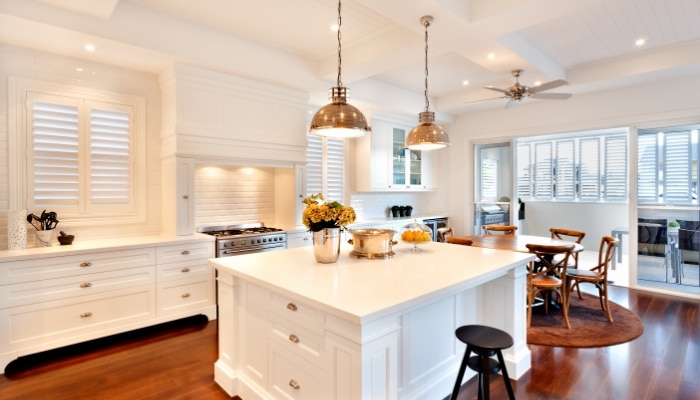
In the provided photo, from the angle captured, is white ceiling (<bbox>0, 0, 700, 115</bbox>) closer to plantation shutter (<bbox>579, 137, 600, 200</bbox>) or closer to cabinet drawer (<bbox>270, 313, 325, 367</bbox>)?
cabinet drawer (<bbox>270, 313, 325, 367</bbox>)

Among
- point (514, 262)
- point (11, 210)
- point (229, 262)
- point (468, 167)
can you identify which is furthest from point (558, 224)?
point (11, 210)

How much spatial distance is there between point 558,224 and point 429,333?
7.22 meters

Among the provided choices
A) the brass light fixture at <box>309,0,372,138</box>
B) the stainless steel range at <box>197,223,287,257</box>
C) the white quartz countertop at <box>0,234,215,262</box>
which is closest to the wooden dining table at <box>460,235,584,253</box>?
the stainless steel range at <box>197,223,287,257</box>

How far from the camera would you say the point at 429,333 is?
7.91ft

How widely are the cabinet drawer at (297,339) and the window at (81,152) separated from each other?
2687 millimetres

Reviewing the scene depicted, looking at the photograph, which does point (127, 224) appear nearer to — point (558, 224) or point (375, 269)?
point (375, 269)

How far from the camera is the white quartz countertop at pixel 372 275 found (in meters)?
1.71

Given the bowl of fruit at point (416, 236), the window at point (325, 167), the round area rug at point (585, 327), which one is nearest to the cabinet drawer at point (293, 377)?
the bowl of fruit at point (416, 236)

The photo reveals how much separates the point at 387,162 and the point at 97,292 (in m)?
4.26

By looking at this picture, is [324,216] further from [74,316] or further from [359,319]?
[74,316]

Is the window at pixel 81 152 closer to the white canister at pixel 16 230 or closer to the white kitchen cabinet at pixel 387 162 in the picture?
the white canister at pixel 16 230

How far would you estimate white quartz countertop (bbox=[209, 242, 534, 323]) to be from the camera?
1708 millimetres

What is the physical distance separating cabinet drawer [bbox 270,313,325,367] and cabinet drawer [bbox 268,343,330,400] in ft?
0.14

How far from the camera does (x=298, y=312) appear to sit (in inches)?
80.6
